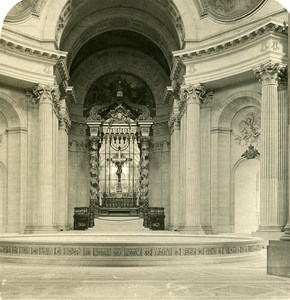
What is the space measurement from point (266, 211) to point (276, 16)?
7.81 metres

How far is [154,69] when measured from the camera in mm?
37000

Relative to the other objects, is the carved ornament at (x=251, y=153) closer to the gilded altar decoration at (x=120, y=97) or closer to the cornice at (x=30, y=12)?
the cornice at (x=30, y=12)

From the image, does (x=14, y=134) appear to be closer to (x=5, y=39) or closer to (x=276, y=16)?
(x=5, y=39)

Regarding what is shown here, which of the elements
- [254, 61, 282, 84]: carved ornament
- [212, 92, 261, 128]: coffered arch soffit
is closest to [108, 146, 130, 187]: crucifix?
[212, 92, 261, 128]: coffered arch soffit

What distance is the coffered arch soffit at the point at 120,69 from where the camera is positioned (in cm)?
3659

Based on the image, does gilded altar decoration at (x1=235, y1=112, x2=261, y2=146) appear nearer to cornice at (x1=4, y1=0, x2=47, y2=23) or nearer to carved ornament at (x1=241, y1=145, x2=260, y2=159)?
carved ornament at (x1=241, y1=145, x2=260, y2=159)

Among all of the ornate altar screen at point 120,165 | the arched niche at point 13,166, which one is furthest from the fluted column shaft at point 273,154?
the ornate altar screen at point 120,165

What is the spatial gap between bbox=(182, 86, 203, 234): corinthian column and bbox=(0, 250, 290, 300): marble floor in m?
10.9

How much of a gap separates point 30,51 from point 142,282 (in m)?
16.3

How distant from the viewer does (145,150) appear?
3581 cm

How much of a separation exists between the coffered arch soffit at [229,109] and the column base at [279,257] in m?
14.3

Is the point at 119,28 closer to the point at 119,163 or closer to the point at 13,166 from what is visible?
the point at 119,163

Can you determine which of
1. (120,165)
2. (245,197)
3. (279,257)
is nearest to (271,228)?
(245,197)

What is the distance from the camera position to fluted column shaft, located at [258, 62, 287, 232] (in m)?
20.7
